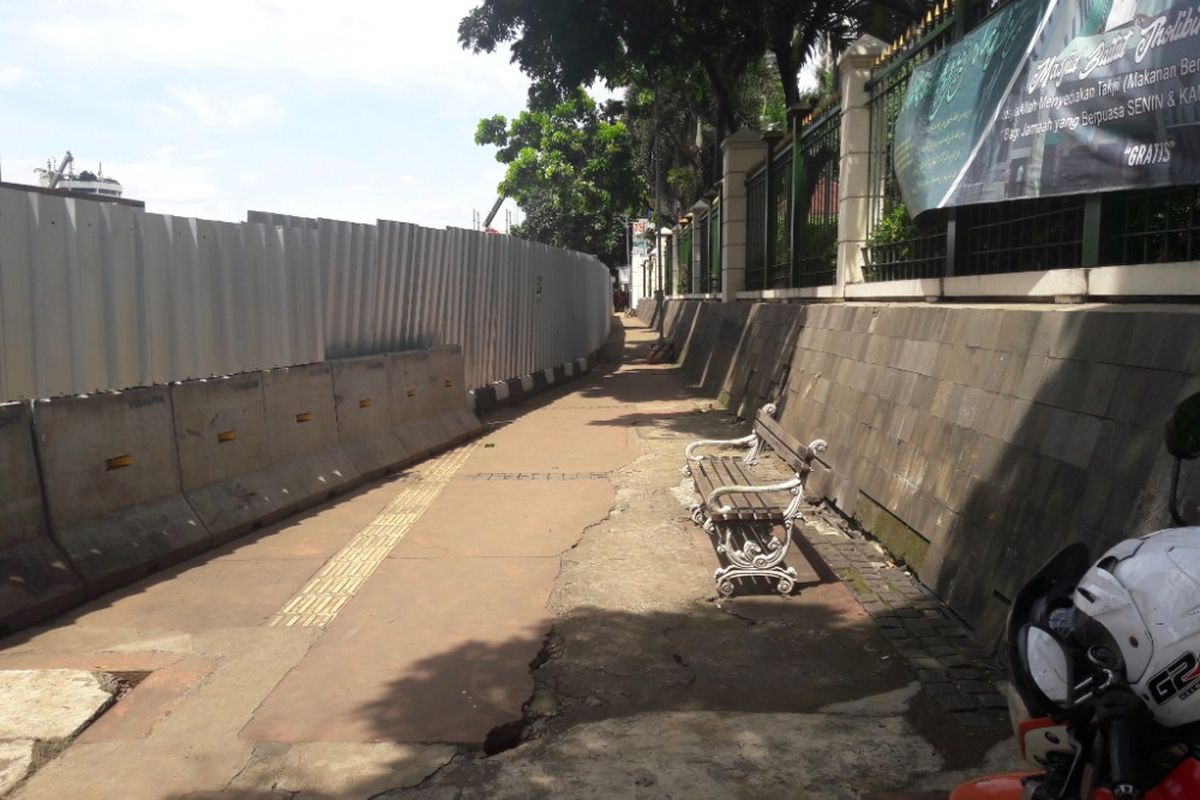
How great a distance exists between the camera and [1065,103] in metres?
4.41

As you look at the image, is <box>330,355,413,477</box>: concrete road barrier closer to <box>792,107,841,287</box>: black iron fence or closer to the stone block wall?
the stone block wall

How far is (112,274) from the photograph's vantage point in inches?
215

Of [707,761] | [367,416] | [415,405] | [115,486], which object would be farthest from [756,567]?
[415,405]

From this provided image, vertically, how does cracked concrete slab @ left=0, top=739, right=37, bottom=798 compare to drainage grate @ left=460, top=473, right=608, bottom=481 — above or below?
below

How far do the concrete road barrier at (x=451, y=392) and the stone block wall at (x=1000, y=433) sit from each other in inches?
170

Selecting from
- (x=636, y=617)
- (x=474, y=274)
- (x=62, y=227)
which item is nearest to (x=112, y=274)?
(x=62, y=227)

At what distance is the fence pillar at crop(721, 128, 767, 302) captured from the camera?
574 inches

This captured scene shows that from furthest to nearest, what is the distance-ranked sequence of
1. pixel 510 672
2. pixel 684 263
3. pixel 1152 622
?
pixel 684 263, pixel 510 672, pixel 1152 622

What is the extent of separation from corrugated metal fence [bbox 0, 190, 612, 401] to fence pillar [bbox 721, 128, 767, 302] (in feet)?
16.6

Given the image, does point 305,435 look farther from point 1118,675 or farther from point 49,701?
point 1118,675

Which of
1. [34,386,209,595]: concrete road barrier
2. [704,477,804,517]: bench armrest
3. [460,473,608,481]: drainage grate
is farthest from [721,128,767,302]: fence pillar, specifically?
[34,386,209,595]: concrete road barrier

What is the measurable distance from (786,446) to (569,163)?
3915 centimetres

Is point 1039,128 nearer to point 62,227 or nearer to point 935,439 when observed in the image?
point 935,439

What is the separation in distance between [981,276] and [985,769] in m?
3.41
